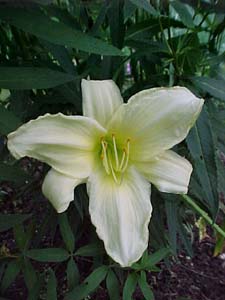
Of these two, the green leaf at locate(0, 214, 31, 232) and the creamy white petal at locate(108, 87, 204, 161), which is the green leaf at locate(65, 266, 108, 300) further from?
the creamy white petal at locate(108, 87, 204, 161)

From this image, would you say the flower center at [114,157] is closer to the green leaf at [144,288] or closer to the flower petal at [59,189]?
the flower petal at [59,189]

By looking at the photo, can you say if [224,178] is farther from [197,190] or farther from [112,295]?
[112,295]

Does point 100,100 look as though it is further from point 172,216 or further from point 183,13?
point 172,216

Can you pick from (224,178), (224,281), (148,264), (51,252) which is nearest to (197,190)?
(224,178)

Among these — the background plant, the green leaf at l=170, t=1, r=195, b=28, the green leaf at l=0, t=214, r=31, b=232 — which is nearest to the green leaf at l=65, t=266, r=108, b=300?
the background plant

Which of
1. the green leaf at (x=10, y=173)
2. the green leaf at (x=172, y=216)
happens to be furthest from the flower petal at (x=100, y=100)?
the green leaf at (x=172, y=216)
